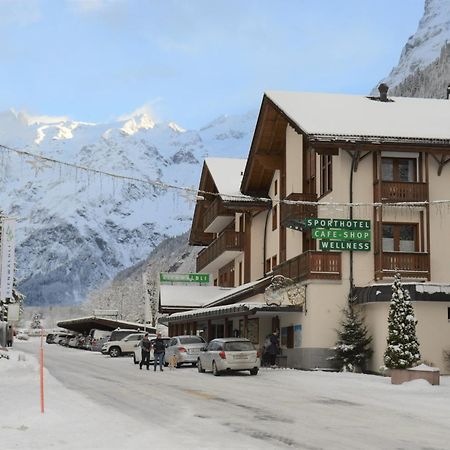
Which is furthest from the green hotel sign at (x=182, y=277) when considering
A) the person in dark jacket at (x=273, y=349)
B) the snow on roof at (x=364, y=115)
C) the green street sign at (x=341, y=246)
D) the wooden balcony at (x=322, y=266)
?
the green street sign at (x=341, y=246)

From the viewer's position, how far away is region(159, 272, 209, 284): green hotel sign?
56656 mm

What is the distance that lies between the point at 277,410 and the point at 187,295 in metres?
38.9

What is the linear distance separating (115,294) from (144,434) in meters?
171

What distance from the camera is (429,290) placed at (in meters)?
29.1

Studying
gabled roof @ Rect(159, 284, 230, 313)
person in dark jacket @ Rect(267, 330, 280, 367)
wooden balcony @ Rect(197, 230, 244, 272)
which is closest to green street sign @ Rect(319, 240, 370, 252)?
person in dark jacket @ Rect(267, 330, 280, 367)

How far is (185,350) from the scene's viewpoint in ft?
120

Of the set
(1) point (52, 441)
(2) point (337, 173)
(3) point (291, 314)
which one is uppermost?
(2) point (337, 173)

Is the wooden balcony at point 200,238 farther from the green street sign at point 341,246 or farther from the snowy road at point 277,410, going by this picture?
the snowy road at point 277,410

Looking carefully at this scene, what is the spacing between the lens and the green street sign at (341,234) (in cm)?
3151

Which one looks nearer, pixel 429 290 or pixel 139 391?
pixel 139 391

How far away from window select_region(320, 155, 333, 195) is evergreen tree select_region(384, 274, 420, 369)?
8932 mm

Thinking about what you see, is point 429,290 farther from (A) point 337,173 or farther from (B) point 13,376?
(B) point 13,376

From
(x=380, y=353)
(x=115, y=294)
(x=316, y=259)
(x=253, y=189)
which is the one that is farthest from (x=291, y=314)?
(x=115, y=294)

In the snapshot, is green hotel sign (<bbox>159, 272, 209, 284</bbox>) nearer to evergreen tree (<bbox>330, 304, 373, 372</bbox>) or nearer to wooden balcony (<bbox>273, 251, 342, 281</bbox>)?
wooden balcony (<bbox>273, 251, 342, 281</bbox>)
